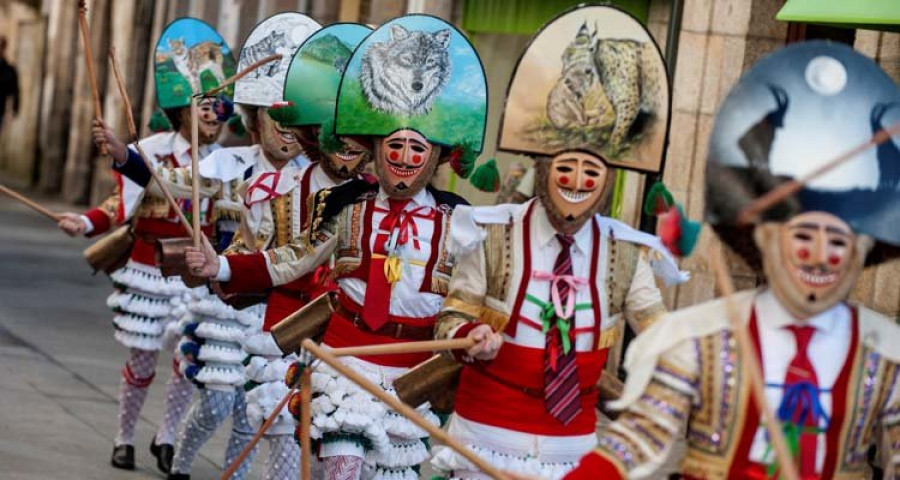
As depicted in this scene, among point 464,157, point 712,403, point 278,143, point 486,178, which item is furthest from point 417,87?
point 712,403

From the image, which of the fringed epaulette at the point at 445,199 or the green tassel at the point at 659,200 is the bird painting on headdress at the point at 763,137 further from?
the fringed epaulette at the point at 445,199

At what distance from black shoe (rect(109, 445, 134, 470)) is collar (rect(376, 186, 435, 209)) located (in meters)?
3.25

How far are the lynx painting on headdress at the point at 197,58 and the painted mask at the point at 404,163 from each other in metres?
3.74

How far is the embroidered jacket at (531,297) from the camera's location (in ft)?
21.9

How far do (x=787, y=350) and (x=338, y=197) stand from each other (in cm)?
333

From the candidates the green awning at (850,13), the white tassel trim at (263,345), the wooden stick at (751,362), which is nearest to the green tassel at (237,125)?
the white tassel trim at (263,345)

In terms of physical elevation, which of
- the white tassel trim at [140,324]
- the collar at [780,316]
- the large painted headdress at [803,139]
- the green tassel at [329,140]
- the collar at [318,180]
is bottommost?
the white tassel trim at [140,324]

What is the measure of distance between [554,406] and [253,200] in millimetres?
3274

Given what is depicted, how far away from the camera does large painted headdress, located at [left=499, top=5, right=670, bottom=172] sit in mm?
6773

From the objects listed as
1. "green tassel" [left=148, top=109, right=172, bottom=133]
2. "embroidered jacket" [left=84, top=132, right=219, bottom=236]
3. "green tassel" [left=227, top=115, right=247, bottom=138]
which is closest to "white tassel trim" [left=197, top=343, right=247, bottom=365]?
"embroidered jacket" [left=84, top=132, right=219, bottom=236]

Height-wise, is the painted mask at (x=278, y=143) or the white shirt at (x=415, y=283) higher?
the painted mask at (x=278, y=143)

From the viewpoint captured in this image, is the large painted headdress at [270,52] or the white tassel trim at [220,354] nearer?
the white tassel trim at [220,354]

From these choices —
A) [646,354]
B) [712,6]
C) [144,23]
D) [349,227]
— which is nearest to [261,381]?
[349,227]

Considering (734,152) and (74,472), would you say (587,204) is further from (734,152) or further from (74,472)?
(74,472)
